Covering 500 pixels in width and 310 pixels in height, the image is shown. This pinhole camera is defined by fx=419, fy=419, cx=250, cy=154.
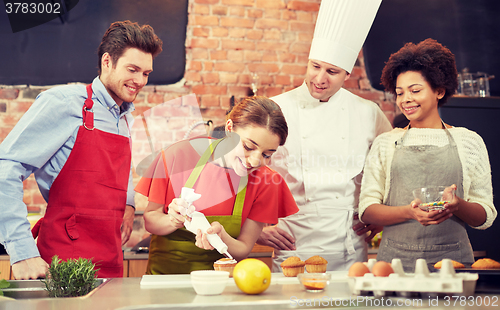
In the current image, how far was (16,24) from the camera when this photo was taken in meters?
2.75

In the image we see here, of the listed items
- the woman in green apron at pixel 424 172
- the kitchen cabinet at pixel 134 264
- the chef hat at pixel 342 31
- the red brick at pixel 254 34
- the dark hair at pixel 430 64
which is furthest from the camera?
the red brick at pixel 254 34

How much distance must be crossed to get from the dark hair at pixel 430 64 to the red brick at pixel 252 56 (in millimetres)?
1315

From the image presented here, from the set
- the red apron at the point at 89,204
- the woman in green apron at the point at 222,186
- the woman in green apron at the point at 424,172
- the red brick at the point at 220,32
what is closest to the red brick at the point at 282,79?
the red brick at the point at 220,32

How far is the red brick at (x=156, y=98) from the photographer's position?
9.23ft

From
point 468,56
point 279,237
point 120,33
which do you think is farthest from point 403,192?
point 468,56

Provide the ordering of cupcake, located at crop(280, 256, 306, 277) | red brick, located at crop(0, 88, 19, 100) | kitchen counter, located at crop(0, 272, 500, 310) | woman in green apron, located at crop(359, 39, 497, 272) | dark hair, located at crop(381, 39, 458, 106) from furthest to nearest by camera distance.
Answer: red brick, located at crop(0, 88, 19, 100) → dark hair, located at crop(381, 39, 458, 106) → woman in green apron, located at crop(359, 39, 497, 272) → cupcake, located at crop(280, 256, 306, 277) → kitchen counter, located at crop(0, 272, 500, 310)

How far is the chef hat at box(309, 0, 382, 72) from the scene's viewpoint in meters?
1.83

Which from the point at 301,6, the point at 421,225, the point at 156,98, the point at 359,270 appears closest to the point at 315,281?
the point at 359,270

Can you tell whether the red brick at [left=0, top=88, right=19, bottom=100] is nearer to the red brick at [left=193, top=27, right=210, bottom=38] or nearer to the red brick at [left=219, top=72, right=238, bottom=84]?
the red brick at [left=193, top=27, right=210, bottom=38]

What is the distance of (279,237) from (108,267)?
656mm

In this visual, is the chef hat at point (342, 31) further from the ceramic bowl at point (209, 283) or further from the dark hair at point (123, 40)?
the ceramic bowl at point (209, 283)

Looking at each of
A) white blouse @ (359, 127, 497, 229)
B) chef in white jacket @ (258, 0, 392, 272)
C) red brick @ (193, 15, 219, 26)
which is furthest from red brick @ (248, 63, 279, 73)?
white blouse @ (359, 127, 497, 229)

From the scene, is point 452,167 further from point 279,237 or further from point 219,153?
point 219,153

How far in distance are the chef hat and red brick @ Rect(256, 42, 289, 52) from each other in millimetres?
1022
